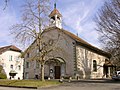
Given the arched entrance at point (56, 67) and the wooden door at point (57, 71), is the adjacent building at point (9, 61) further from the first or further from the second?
the wooden door at point (57, 71)

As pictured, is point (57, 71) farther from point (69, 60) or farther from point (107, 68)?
point (107, 68)

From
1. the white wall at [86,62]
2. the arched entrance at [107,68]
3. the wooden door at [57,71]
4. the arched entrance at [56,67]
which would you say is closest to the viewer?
the white wall at [86,62]

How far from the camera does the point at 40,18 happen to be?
30.1 m

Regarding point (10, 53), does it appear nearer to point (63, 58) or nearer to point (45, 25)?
point (63, 58)

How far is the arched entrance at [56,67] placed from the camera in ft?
144

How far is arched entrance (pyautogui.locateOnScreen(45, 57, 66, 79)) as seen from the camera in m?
44.0

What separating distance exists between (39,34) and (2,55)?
4887cm

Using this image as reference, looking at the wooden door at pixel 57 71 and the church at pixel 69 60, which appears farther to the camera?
the wooden door at pixel 57 71

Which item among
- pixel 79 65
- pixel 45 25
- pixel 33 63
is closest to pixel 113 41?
pixel 79 65

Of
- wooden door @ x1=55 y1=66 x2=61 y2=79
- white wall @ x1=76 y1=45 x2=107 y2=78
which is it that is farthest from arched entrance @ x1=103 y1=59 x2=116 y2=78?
wooden door @ x1=55 y1=66 x2=61 y2=79

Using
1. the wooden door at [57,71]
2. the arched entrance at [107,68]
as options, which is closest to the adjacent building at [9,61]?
the wooden door at [57,71]

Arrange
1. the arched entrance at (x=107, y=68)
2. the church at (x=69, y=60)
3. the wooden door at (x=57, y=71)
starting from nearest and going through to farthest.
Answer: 1. the church at (x=69, y=60)
2. the wooden door at (x=57, y=71)
3. the arched entrance at (x=107, y=68)

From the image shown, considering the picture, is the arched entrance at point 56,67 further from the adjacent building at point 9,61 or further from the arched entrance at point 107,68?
the adjacent building at point 9,61

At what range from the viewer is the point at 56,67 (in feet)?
147
